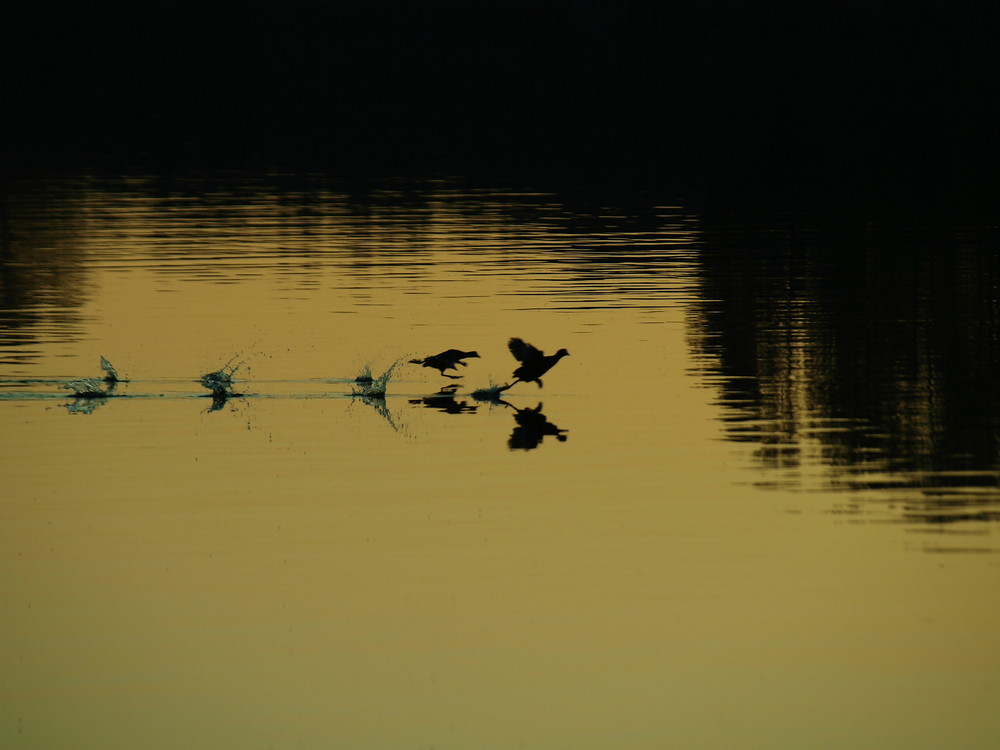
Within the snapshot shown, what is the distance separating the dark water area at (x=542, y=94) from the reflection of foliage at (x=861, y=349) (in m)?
11.1

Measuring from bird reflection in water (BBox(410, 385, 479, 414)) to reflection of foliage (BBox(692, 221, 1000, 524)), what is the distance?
2.49 metres

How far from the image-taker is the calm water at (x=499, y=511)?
1107cm

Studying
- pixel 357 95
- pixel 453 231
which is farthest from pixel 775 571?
pixel 357 95

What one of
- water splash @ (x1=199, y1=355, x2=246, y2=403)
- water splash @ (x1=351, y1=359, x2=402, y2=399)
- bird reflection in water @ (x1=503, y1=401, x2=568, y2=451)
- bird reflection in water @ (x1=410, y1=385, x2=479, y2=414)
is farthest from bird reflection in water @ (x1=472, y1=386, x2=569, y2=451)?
water splash @ (x1=199, y1=355, x2=246, y2=403)

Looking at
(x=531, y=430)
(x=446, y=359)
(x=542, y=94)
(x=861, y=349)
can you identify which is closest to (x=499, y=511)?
(x=531, y=430)

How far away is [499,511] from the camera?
580 inches

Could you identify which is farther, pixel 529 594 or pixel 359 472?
pixel 359 472

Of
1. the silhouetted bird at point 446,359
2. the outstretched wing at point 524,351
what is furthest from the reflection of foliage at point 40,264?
the outstretched wing at point 524,351

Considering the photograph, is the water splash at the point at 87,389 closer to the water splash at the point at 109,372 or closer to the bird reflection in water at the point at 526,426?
the water splash at the point at 109,372

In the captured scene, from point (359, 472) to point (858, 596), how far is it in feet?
16.1

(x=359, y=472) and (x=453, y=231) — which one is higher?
(x=453, y=231)

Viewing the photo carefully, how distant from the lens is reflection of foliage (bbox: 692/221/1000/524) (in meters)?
16.8

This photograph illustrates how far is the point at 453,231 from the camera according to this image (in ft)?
116

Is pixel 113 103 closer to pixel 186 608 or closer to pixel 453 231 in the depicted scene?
pixel 453 231
